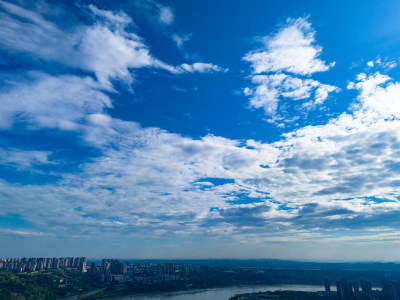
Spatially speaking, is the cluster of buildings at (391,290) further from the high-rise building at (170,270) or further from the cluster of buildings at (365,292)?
the high-rise building at (170,270)

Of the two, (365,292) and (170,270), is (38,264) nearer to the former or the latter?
(170,270)

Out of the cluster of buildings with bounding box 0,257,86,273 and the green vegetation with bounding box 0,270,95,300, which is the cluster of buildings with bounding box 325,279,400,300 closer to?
the green vegetation with bounding box 0,270,95,300

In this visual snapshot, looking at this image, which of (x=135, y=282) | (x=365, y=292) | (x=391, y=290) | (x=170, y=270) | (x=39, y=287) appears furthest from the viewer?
(x=170, y=270)

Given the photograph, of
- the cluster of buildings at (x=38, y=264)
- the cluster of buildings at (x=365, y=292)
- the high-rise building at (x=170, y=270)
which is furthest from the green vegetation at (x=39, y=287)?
the cluster of buildings at (x=365, y=292)

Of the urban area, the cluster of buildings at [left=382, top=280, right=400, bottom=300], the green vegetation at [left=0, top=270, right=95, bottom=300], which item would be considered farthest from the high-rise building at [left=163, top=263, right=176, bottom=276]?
the cluster of buildings at [left=382, top=280, right=400, bottom=300]

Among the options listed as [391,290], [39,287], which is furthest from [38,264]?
[391,290]
